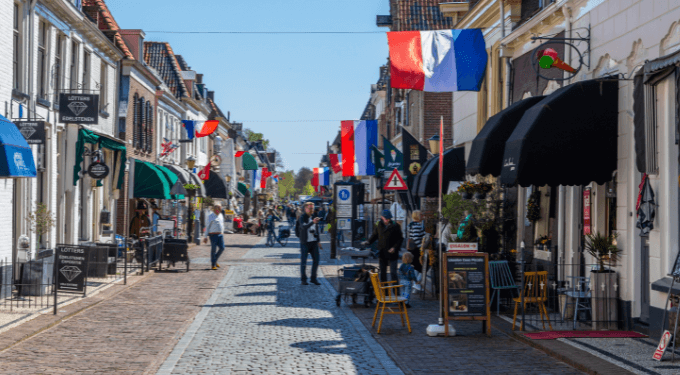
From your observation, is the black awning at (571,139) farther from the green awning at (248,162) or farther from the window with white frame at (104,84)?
the green awning at (248,162)

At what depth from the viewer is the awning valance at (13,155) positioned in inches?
463

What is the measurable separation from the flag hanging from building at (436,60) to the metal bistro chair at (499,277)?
4.02 m

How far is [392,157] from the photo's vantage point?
86.7 ft

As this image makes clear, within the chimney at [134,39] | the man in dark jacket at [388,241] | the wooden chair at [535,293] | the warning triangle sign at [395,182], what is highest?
the chimney at [134,39]

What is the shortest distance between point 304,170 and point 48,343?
557ft

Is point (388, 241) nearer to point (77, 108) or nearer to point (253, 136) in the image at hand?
point (77, 108)

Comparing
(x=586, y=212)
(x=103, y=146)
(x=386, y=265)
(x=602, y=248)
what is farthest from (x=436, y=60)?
(x=103, y=146)

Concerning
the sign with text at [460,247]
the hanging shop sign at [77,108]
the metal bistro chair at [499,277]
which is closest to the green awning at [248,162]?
the hanging shop sign at [77,108]

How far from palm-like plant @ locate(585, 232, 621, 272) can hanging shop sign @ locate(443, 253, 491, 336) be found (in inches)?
67.2

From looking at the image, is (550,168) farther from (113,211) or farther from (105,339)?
(113,211)

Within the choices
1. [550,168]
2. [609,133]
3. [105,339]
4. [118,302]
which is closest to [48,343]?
[105,339]

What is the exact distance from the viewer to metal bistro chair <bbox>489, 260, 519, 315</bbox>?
12.6 m

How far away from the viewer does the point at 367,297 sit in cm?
1402

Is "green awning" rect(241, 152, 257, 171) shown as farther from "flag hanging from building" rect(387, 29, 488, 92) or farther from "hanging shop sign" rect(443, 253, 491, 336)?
"hanging shop sign" rect(443, 253, 491, 336)
